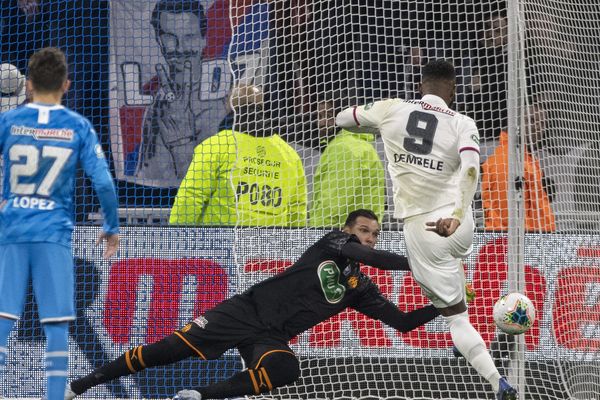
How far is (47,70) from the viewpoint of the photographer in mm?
6562

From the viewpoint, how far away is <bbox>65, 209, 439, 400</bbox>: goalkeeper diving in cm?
809

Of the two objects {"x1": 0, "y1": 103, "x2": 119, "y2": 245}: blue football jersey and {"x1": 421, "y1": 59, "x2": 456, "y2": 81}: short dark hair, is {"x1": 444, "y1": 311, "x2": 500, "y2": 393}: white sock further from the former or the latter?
{"x1": 0, "y1": 103, "x2": 119, "y2": 245}: blue football jersey

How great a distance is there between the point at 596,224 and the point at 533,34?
165cm

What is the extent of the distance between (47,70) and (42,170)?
0.57 meters

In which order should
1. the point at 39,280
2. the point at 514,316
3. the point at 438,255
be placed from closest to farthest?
1. the point at 39,280
2. the point at 438,255
3. the point at 514,316

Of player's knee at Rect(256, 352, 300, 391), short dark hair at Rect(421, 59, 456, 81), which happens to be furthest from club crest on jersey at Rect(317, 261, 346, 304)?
short dark hair at Rect(421, 59, 456, 81)

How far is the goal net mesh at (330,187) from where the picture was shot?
9453 millimetres

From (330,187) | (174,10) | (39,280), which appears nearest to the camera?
(39,280)

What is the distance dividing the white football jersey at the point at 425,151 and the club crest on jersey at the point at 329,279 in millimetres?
701

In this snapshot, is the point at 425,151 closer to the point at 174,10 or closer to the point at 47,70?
the point at 47,70

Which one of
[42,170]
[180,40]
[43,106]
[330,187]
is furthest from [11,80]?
[42,170]

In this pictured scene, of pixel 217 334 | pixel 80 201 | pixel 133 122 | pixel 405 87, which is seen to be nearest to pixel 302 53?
pixel 405 87

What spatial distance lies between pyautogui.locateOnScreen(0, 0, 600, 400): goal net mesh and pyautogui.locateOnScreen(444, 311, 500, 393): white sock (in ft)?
4.61

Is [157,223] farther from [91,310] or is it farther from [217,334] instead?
[217,334]
